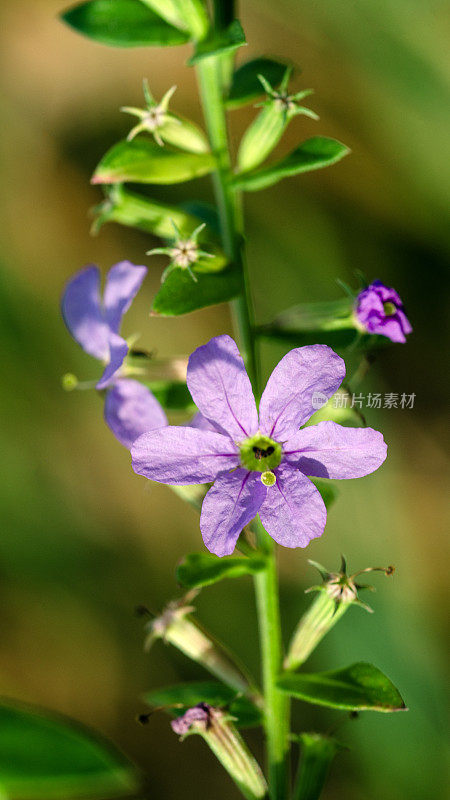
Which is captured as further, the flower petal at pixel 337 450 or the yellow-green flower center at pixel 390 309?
the yellow-green flower center at pixel 390 309

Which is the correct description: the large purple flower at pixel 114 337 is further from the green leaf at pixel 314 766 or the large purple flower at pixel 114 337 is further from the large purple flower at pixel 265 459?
the green leaf at pixel 314 766

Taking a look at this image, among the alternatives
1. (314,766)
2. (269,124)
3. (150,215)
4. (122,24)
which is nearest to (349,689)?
(314,766)

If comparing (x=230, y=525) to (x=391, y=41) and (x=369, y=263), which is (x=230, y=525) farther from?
(x=391, y=41)

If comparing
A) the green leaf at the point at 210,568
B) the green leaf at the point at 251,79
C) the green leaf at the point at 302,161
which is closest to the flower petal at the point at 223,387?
the green leaf at the point at 210,568

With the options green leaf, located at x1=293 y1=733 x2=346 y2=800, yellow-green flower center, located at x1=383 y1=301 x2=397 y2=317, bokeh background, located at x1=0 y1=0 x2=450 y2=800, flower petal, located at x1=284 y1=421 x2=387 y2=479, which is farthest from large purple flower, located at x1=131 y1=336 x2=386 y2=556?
bokeh background, located at x1=0 y1=0 x2=450 y2=800

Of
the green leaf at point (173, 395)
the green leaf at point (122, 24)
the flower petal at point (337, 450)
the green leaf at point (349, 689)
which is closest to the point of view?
the flower petal at point (337, 450)

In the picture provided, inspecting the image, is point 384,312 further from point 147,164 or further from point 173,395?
point 147,164

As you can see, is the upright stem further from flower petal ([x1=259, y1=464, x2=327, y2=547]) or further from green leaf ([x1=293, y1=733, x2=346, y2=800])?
flower petal ([x1=259, y1=464, x2=327, y2=547])
